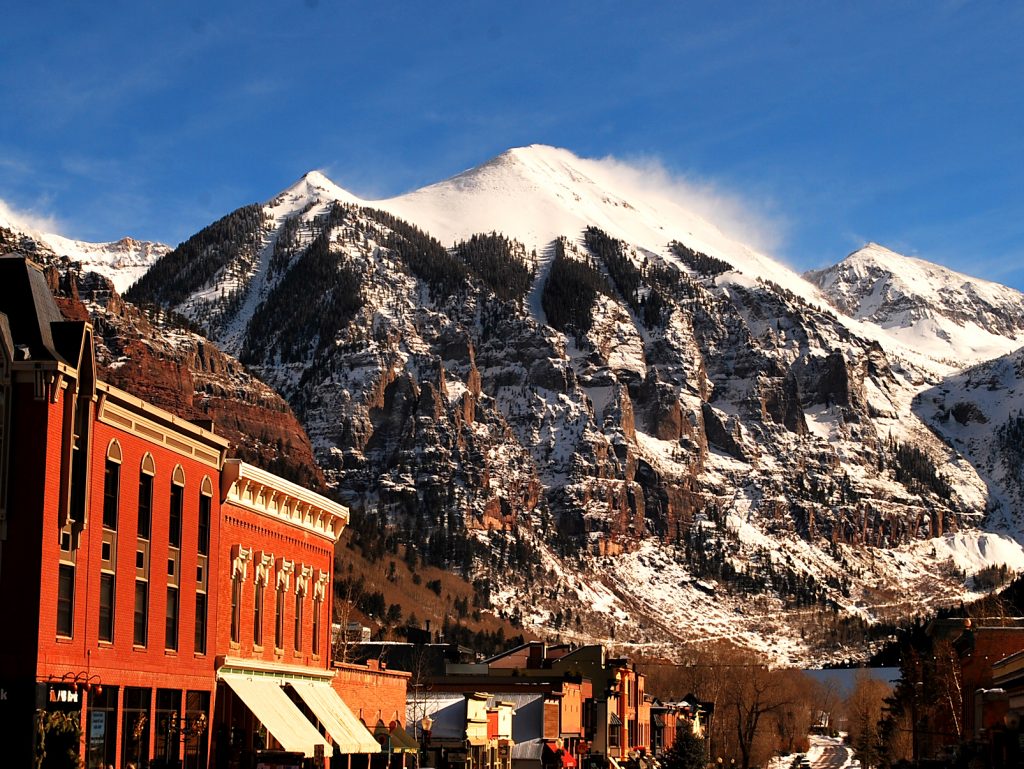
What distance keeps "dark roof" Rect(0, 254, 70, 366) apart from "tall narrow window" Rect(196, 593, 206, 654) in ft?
45.8

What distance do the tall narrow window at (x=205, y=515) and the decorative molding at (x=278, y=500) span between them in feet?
4.13

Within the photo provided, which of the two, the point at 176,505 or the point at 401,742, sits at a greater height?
the point at 176,505

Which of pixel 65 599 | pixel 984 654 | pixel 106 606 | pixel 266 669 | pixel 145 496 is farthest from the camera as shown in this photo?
pixel 984 654

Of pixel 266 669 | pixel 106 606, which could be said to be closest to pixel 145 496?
pixel 106 606

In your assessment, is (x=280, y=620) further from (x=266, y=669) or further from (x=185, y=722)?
(x=185, y=722)

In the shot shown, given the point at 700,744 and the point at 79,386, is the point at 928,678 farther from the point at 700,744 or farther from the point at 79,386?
the point at 79,386

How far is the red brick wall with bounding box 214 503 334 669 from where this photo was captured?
6750 centimetres

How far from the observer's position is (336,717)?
250 ft

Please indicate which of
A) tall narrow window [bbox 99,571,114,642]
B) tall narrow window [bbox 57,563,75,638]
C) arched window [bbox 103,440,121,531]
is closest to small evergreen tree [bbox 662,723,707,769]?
tall narrow window [bbox 99,571,114,642]

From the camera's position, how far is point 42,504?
51.1 meters

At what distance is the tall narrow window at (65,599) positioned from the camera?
5244cm

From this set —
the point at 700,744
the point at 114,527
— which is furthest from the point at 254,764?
the point at 700,744

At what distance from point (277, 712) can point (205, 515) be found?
936 cm

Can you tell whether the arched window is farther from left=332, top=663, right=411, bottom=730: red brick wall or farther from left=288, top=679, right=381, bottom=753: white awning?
left=332, top=663, right=411, bottom=730: red brick wall
